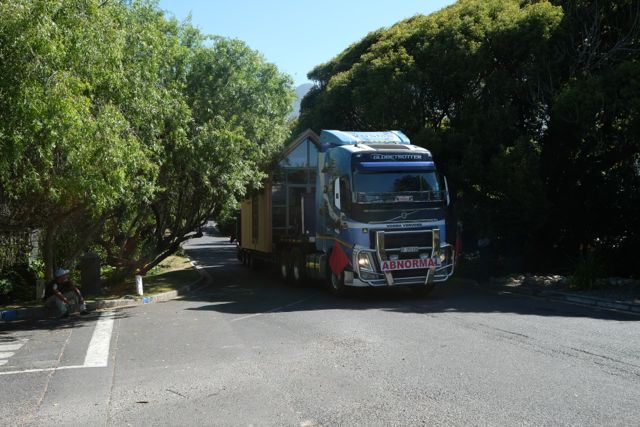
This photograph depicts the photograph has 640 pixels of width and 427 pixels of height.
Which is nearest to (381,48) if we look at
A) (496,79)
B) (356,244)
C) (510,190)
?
(496,79)

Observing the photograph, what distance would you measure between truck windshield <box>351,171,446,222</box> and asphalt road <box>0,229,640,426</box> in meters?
2.42

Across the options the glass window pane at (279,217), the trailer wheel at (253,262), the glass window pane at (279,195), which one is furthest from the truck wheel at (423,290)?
the trailer wheel at (253,262)

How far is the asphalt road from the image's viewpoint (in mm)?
5781

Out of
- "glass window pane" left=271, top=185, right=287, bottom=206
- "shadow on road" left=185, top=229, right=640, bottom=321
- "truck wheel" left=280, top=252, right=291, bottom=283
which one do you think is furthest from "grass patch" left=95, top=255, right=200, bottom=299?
"glass window pane" left=271, top=185, right=287, bottom=206

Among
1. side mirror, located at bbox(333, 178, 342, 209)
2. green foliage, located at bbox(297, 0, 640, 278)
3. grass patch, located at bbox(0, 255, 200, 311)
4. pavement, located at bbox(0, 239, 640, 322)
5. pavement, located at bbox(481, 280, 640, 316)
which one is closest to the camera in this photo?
pavement, located at bbox(481, 280, 640, 316)

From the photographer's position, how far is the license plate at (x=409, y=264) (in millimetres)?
14227

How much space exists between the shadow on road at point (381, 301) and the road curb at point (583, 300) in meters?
0.50

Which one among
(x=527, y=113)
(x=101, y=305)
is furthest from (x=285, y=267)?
(x=527, y=113)

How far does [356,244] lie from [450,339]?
538cm

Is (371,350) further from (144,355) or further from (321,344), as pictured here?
(144,355)

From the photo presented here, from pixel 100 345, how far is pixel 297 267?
883 centimetres

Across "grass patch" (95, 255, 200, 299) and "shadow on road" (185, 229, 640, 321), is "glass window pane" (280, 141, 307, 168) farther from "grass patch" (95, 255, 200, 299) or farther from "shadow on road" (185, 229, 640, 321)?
"grass patch" (95, 255, 200, 299)

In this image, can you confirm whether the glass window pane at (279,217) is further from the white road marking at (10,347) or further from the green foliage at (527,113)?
the white road marking at (10,347)

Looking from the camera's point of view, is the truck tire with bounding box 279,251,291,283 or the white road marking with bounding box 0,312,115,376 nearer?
the white road marking with bounding box 0,312,115,376
